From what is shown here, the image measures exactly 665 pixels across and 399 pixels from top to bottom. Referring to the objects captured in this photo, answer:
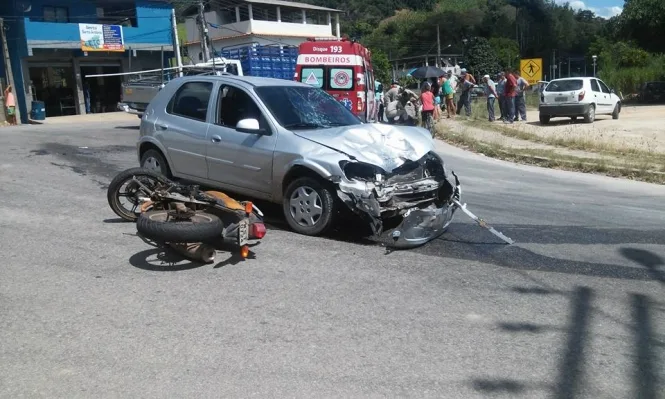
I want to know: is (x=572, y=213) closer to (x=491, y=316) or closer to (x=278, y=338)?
(x=491, y=316)

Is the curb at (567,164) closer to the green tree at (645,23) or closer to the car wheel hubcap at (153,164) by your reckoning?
the car wheel hubcap at (153,164)

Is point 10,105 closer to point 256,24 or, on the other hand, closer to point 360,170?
point 360,170

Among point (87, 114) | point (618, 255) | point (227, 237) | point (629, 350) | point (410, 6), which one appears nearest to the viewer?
point (629, 350)

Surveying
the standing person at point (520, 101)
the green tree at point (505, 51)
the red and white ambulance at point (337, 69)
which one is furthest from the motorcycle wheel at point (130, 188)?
the green tree at point (505, 51)

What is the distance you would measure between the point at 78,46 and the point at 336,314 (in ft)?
105

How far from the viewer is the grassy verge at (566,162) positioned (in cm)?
1226

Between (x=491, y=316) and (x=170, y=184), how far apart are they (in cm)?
351

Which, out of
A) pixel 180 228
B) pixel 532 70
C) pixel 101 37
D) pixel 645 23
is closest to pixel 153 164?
pixel 180 228

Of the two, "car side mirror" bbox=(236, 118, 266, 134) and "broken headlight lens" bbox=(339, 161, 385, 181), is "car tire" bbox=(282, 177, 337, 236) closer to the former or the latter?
"broken headlight lens" bbox=(339, 161, 385, 181)

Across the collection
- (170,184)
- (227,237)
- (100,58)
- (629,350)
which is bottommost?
(629,350)

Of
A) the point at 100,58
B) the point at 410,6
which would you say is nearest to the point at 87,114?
the point at 100,58

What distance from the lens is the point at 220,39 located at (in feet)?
191

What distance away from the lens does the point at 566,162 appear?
13.7 metres

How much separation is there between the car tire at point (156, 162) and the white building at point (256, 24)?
4760cm
